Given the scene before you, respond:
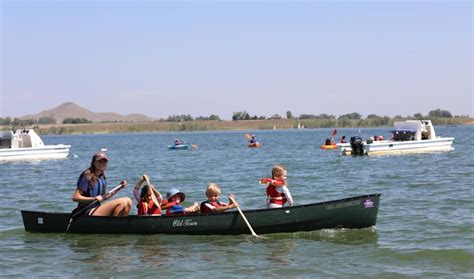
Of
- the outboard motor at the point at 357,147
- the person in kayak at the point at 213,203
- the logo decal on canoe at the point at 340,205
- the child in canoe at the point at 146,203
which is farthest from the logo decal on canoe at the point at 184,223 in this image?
the outboard motor at the point at 357,147

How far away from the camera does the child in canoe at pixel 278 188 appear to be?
13859mm

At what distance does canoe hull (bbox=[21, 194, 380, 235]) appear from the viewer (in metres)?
13.9

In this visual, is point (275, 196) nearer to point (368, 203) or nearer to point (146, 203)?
point (368, 203)

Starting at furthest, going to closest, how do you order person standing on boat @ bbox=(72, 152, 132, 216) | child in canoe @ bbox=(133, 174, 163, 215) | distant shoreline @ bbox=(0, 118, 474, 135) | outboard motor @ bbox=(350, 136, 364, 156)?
Answer: distant shoreline @ bbox=(0, 118, 474, 135) < outboard motor @ bbox=(350, 136, 364, 156) < child in canoe @ bbox=(133, 174, 163, 215) < person standing on boat @ bbox=(72, 152, 132, 216)

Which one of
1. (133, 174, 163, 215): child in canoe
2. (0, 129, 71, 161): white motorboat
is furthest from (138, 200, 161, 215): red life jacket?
(0, 129, 71, 161): white motorboat

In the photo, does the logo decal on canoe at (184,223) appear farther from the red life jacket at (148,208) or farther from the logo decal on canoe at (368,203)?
the logo decal on canoe at (368,203)

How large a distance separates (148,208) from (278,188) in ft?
8.64

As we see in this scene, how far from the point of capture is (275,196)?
14.2 meters

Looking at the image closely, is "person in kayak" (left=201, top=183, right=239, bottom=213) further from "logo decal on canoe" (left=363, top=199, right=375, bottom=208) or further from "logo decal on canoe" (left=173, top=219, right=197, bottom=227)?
"logo decal on canoe" (left=363, top=199, right=375, bottom=208)

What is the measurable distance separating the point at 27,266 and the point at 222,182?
52.4 feet

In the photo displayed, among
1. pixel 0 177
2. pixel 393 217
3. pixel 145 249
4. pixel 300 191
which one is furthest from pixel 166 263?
pixel 0 177

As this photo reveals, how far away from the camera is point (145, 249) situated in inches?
529

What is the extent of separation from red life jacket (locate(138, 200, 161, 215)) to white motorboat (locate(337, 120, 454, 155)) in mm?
26664

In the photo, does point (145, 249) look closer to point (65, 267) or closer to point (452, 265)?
point (65, 267)
